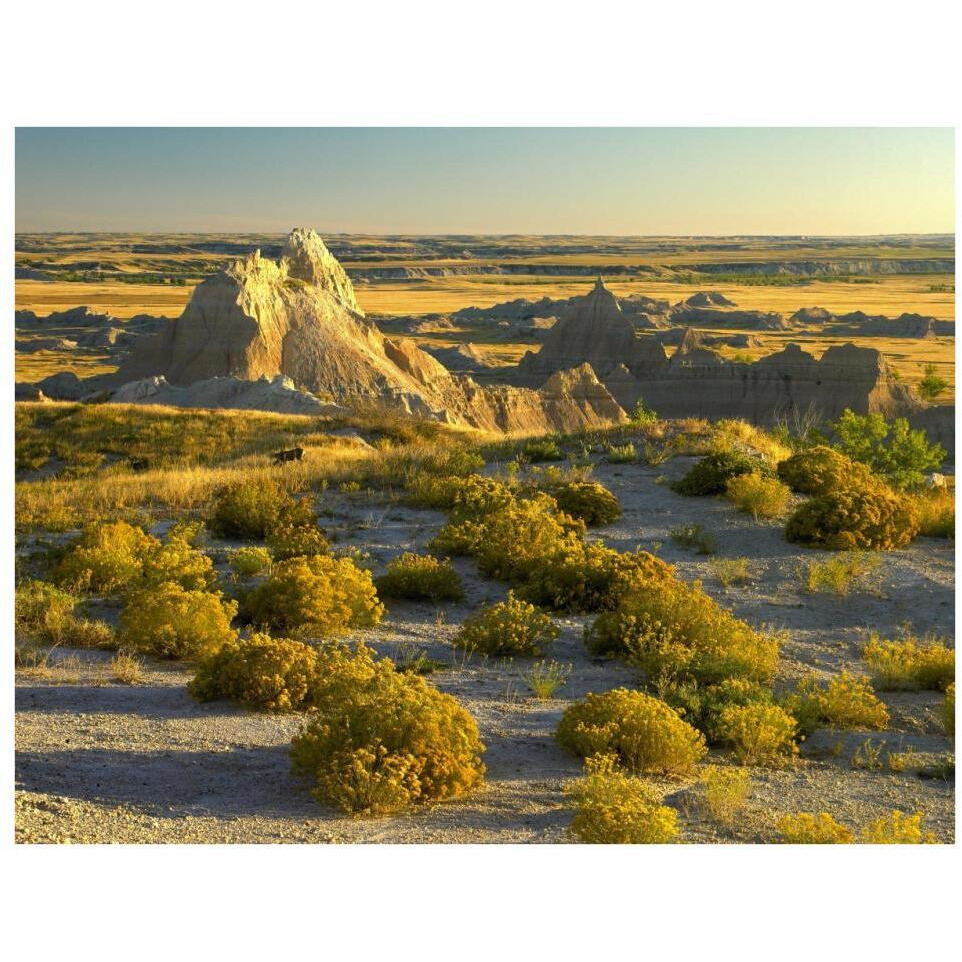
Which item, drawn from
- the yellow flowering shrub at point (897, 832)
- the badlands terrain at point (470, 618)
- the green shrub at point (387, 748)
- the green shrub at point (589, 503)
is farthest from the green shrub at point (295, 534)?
the yellow flowering shrub at point (897, 832)

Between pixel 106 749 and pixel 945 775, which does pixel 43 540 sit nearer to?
pixel 106 749

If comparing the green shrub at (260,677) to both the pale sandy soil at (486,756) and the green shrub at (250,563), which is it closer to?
the pale sandy soil at (486,756)

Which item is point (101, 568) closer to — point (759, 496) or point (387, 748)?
point (387, 748)

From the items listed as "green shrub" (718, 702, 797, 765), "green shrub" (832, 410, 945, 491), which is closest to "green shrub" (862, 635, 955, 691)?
"green shrub" (718, 702, 797, 765)

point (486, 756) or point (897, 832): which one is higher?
point (897, 832)

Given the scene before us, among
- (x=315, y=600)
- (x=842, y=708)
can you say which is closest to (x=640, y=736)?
(x=842, y=708)

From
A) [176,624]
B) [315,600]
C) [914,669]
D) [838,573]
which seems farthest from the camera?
[838,573]

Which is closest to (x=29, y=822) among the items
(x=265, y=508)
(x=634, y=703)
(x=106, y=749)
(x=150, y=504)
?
(x=106, y=749)
